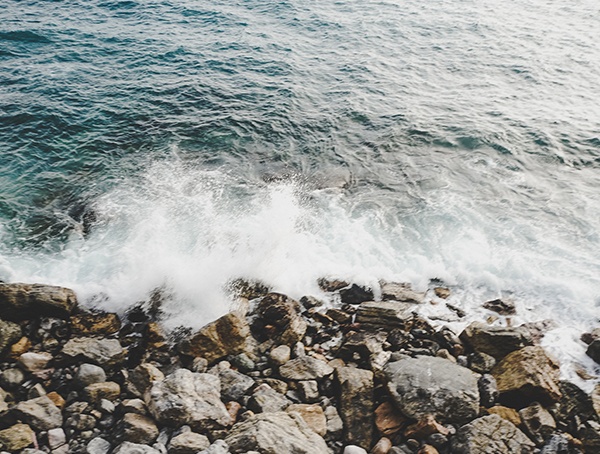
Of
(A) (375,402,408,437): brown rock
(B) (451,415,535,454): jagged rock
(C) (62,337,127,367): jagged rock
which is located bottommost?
(C) (62,337,127,367): jagged rock

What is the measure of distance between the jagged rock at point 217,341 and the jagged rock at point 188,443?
1.96 metres

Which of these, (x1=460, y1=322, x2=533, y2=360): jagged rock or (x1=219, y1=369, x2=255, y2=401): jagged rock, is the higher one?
(x1=460, y1=322, x2=533, y2=360): jagged rock

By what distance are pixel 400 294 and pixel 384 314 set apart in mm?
1194

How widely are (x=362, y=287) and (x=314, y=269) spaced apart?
1.39m

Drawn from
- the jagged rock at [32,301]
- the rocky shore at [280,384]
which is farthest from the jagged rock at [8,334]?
the jagged rock at [32,301]

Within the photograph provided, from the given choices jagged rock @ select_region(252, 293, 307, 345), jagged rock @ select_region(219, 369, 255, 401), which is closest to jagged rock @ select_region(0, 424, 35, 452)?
jagged rock @ select_region(219, 369, 255, 401)

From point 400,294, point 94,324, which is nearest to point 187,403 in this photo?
point 94,324

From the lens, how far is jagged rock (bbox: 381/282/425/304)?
9.48 m

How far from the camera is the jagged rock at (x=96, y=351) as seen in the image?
7320 millimetres

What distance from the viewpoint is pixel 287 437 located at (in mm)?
5539

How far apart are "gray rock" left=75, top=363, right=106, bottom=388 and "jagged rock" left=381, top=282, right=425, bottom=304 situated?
250 inches

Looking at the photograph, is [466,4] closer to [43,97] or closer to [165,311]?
[43,97]

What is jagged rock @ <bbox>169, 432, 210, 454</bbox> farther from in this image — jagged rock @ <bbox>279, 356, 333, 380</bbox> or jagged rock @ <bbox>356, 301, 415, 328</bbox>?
jagged rock @ <bbox>356, 301, 415, 328</bbox>

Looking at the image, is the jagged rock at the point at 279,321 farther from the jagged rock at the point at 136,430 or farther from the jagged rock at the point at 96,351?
the jagged rock at the point at 136,430
